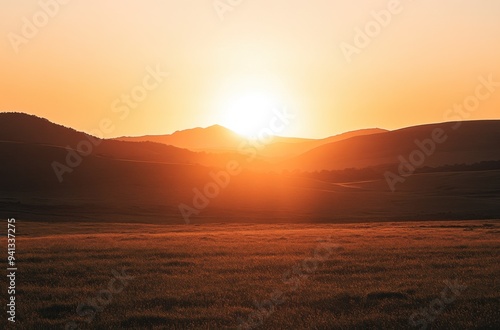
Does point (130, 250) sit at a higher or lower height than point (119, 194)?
lower

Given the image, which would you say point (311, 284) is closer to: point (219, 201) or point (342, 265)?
point (342, 265)

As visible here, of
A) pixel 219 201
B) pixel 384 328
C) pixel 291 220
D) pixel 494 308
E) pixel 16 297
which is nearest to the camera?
pixel 384 328

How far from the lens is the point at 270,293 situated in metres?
18.2

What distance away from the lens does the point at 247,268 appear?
76.4 feet

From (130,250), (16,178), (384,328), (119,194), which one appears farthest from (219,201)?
(384,328)

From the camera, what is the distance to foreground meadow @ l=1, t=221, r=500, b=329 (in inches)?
591

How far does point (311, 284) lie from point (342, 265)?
4.57 meters

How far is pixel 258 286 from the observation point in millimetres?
19359

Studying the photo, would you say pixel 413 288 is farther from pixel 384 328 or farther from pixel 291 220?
pixel 291 220

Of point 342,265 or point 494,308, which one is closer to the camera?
point 494,308

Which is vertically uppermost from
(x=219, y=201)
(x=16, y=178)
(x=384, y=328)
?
(x=16, y=178)

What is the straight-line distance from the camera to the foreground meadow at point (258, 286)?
15.0 m

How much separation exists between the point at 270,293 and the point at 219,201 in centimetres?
7793

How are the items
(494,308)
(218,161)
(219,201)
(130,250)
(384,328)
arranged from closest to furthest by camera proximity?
(384,328)
(494,308)
(130,250)
(219,201)
(218,161)
